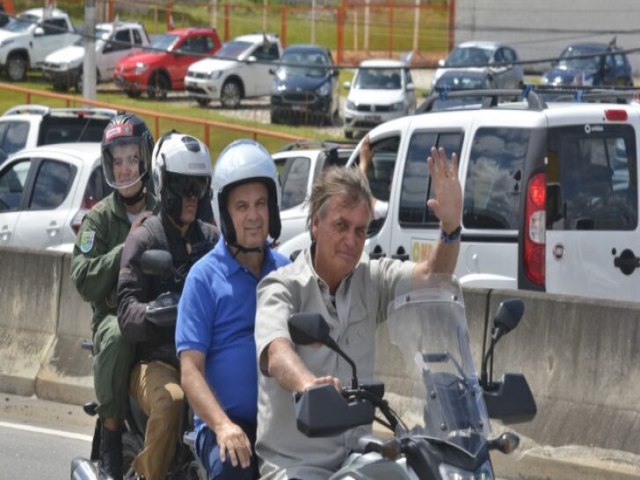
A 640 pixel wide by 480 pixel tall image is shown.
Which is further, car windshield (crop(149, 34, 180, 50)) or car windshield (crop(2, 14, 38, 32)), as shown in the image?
car windshield (crop(2, 14, 38, 32))

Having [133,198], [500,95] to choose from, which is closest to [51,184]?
[500,95]

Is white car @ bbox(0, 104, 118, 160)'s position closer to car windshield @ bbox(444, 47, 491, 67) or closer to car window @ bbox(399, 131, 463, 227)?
car window @ bbox(399, 131, 463, 227)

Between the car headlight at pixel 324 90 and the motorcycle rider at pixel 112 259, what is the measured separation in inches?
1229

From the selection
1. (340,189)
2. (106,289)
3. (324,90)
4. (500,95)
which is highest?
(340,189)

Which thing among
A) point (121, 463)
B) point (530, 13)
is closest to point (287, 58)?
point (530, 13)

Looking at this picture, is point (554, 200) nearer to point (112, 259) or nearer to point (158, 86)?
point (112, 259)

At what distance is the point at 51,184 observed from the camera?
1538cm

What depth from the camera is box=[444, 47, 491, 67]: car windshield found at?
4069cm

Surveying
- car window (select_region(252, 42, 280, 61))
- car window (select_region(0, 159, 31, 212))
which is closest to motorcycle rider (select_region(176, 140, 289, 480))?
car window (select_region(0, 159, 31, 212))

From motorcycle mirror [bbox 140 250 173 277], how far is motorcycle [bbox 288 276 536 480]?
140 centimetres

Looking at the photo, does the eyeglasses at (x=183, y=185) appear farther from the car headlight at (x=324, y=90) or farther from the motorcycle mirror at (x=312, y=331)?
the car headlight at (x=324, y=90)

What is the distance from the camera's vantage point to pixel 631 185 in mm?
11414

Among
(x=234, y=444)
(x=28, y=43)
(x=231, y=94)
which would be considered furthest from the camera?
(x=28, y=43)

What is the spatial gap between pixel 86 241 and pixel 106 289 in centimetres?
34
